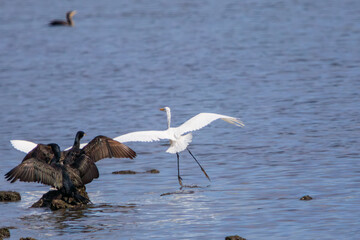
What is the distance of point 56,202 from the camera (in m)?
12.2

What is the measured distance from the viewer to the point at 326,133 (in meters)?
17.4

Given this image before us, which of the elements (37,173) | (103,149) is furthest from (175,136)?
(37,173)

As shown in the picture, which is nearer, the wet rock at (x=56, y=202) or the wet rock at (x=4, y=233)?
the wet rock at (x=4, y=233)

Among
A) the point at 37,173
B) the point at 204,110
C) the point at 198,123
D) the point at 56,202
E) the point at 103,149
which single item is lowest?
the point at 56,202

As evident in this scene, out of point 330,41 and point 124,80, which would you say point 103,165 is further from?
point 330,41

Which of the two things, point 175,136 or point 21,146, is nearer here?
point 175,136

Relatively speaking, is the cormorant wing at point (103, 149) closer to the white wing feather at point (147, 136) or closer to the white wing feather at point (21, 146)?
the white wing feather at point (147, 136)

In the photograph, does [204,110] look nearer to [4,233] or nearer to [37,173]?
[37,173]

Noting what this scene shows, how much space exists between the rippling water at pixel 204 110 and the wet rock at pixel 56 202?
231 millimetres

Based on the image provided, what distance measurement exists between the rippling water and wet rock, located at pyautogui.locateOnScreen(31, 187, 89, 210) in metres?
0.23

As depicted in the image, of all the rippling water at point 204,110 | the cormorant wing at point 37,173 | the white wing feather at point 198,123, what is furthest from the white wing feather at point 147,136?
the cormorant wing at point 37,173

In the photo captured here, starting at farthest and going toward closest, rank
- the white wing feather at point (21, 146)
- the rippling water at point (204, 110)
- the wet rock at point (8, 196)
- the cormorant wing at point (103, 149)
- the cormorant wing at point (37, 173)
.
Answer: the white wing feather at point (21, 146) → the cormorant wing at point (103, 149) → the wet rock at point (8, 196) → the cormorant wing at point (37, 173) → the rippling water at point (204, 110)

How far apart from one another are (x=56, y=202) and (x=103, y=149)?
1.49 meters

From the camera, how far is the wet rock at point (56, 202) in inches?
483
